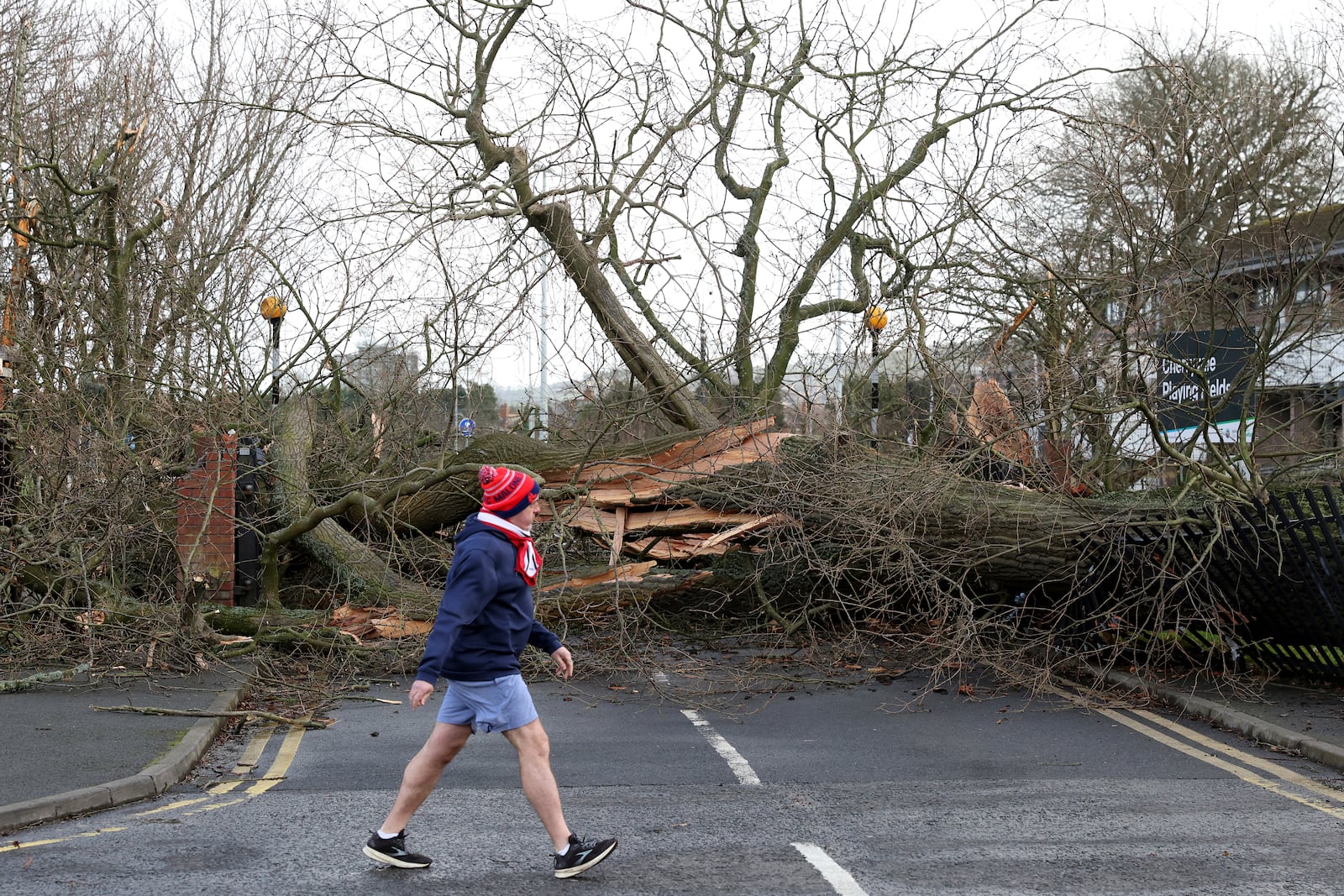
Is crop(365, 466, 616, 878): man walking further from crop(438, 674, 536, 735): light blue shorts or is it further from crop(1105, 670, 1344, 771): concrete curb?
crop(1105, 670, 1344, 771): concrete curb

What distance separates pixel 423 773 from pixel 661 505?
23.4ft

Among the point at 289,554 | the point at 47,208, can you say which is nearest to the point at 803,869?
the point at 289,554

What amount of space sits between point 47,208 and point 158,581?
541 centimetres

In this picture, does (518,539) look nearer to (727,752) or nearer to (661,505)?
(727,752)

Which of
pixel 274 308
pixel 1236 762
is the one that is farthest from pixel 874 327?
pixel 274 308

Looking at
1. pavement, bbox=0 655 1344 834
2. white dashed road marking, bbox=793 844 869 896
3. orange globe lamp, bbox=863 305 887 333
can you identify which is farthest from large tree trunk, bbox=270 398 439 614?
white dashed road marking, bbox=793 844 869 896

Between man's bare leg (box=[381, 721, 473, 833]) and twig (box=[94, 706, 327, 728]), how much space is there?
139 inches

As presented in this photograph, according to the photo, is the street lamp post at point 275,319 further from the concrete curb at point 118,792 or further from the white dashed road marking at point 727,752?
the white dashed road marking at point 727,752

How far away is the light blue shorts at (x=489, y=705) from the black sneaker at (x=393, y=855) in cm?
51

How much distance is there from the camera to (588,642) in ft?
33.8

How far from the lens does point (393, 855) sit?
14.7 feet

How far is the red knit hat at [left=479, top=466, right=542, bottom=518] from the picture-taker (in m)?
4.66

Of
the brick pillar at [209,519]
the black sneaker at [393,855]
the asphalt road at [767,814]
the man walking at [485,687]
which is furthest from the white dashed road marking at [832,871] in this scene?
the brick pillar at [209,519]

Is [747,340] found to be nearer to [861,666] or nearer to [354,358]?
[861,666]
